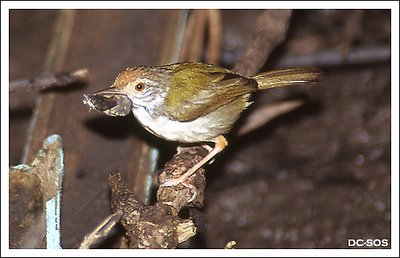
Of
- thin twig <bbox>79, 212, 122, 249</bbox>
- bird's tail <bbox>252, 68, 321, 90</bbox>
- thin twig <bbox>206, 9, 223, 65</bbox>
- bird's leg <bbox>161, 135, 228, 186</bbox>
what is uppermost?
thin twig <bbox>206, 9, 223, 65</bbox>

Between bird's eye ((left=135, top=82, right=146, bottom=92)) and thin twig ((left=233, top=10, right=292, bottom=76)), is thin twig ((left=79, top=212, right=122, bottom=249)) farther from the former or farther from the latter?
thin twig ((left=233, top=10, right=292, bottom=76))

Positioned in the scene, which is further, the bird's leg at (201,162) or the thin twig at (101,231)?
the bird's leg at (201,162)

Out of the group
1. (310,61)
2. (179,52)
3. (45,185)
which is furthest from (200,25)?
(45,185)

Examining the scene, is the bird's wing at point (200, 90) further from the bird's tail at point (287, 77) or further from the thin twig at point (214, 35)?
the thin twig at point (214, 35)

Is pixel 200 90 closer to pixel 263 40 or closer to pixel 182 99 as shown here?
pixel 182 99

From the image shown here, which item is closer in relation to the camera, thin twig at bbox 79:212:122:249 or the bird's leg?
thin twig at bbox 79:212:122:249

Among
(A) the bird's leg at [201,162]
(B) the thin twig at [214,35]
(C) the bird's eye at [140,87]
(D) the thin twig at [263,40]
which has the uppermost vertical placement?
(B) the thin twig at [214,35]

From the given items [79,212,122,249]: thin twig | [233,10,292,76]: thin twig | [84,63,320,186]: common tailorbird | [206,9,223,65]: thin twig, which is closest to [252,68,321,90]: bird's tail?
[84,63,320,186]: common tailorbird

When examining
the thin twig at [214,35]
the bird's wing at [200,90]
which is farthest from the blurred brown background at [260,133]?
the bird's wing at [200,90]
